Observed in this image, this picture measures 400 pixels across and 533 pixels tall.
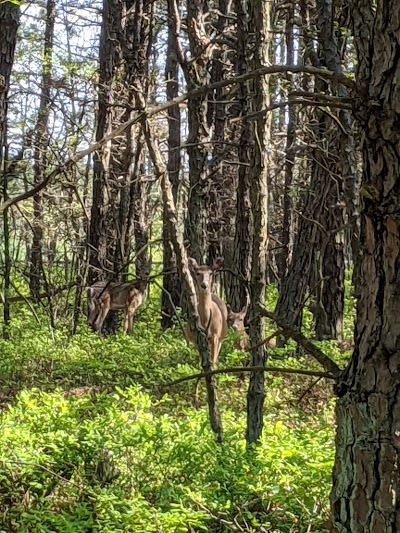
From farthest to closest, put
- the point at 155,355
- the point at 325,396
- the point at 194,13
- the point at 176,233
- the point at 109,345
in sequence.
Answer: the point at 109,345 < the point at 155,355 < the point at 194,13 < the point at 325,396 < the point at 176,233

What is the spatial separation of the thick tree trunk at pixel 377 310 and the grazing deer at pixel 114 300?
1224 cm

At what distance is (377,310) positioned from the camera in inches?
90.5

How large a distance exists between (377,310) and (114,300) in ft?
45.0

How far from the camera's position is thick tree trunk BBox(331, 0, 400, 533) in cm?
221

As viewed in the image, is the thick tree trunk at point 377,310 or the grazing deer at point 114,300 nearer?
the thick tree trunk at point 377,310

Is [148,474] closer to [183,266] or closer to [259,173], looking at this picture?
[183,266]

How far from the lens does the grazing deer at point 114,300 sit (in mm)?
14766

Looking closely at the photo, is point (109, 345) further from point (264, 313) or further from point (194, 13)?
point (264, 313)

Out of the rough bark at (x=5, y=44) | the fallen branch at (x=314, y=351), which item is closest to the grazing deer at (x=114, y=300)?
the rough bark at (x=5, y=44)

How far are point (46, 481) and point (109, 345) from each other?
7.54 m

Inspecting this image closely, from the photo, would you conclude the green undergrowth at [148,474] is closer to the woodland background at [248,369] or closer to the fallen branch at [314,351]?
the woodland background at [248,369]

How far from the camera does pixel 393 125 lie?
220cm

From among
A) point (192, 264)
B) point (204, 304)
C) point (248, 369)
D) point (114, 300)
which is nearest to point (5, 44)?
point (192, 264)

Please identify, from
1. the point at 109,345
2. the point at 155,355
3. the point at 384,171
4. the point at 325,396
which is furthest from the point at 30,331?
the point at 384,171
